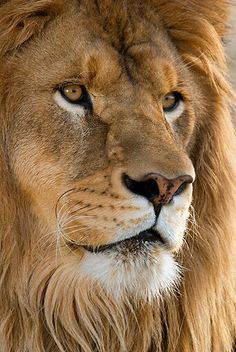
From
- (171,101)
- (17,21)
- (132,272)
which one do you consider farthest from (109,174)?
(17,21)

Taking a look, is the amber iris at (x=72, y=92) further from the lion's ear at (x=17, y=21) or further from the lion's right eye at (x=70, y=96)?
the lion's ear at (x=17, y=21)

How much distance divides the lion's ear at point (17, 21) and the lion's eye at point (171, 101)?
54 cm

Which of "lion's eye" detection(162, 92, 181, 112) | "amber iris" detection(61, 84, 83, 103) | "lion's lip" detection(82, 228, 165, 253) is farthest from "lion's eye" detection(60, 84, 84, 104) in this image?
"lion's lip" detection(82, 228, 165, 253)

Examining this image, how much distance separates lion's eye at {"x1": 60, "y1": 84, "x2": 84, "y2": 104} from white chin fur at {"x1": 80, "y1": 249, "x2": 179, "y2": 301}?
521mm

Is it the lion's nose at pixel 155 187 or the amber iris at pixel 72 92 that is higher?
the amber iris at pixel 72 92

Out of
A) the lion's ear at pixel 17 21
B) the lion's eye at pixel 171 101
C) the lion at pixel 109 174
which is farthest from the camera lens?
the lion's eye at pixel 171 101

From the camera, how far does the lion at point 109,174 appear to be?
2.66m

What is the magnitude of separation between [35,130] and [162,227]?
0.55 meters

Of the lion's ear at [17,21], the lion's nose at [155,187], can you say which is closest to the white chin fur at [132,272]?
the lion's nose at [155,187]

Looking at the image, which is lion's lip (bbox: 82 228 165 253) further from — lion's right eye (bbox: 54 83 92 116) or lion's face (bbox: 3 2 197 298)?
lion's right eye (bbox: 54 83 92 116)

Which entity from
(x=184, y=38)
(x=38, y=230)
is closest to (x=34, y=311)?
(x=38, y=230)

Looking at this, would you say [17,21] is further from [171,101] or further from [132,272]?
[132,272]

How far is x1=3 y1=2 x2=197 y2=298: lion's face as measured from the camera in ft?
8.62

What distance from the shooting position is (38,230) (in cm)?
284
